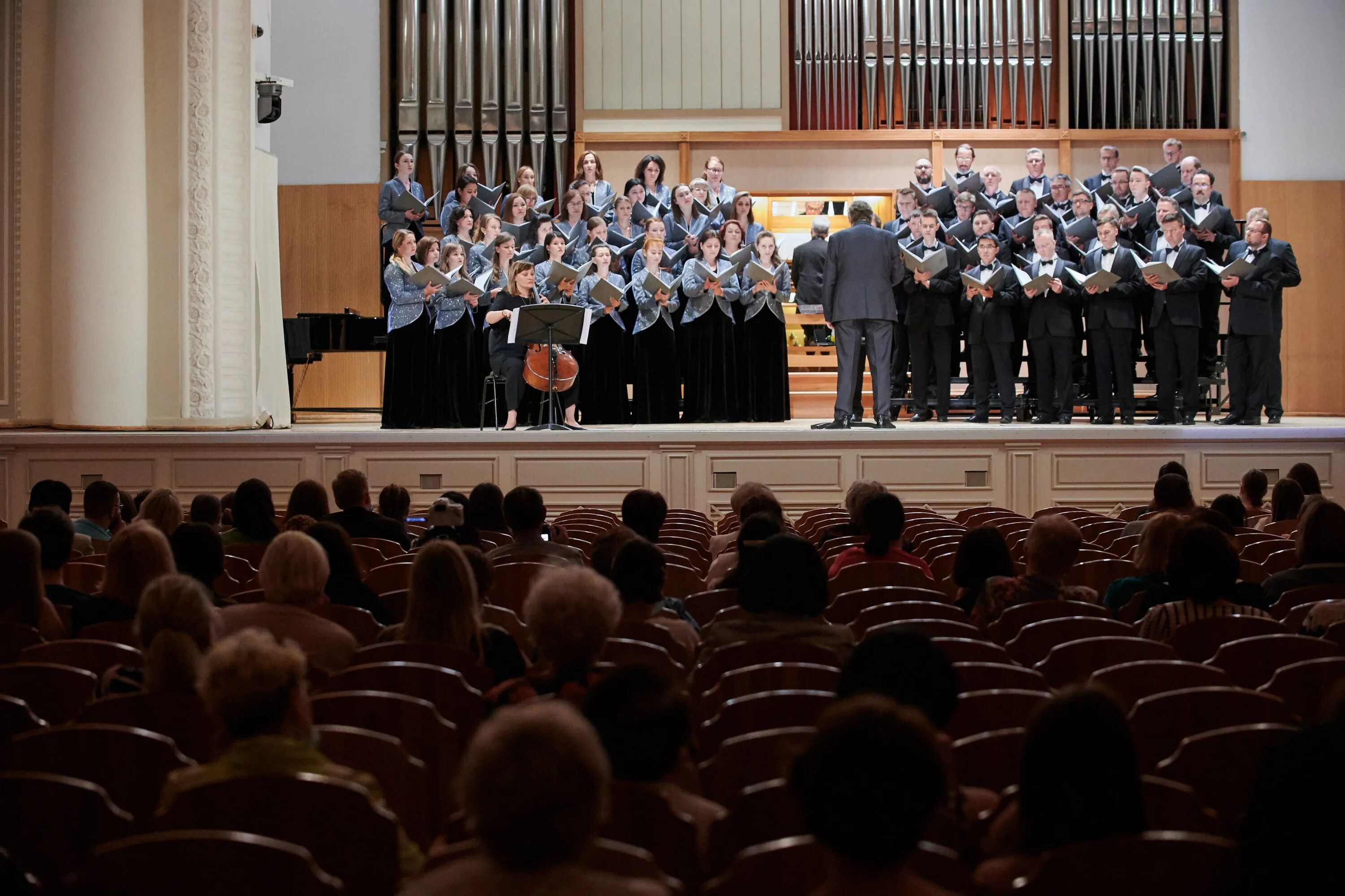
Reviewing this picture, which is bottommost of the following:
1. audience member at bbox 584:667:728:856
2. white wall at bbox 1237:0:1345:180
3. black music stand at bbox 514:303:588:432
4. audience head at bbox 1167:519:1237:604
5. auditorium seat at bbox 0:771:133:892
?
auditorium seat at bbox 0:771:133:892

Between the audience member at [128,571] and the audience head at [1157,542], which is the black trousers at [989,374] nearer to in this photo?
the audience head at [1157,542]

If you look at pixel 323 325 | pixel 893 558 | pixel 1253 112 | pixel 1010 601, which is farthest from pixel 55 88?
Result: pixel 1253 112

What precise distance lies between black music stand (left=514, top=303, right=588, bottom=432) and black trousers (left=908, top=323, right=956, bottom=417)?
2930mm

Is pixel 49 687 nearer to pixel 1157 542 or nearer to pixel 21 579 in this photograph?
pixel 21 579

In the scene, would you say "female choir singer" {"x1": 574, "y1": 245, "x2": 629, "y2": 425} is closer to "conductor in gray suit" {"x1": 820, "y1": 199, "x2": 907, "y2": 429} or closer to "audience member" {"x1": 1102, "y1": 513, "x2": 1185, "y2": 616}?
"conductor in gray suit" {"x1": 820, "y1": 199, "x2": 907, "y2": 429}

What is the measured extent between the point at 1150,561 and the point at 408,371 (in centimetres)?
708

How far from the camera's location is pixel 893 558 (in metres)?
4.71

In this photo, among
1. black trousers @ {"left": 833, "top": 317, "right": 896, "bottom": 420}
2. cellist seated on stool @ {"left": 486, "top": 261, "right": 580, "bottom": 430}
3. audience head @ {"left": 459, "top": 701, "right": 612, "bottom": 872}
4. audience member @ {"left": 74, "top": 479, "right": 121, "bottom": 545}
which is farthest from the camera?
cellist seated on stool @ {"left": 486, "top": 261, "right": 580, "bottom": 430}

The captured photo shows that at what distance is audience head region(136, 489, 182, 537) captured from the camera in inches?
210

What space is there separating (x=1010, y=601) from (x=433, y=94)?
462 inches

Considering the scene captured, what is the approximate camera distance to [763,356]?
429 inches

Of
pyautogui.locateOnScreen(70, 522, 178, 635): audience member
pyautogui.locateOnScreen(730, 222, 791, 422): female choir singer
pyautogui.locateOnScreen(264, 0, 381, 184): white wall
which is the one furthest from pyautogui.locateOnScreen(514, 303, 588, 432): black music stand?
pyautogui.locateOnScreen(264, 0, 381, 184): white wall

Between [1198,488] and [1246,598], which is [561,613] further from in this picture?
[1198,488]

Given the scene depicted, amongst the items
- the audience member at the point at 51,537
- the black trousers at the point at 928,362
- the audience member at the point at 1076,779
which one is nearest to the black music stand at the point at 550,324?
the black trousers at the point at 928,362
